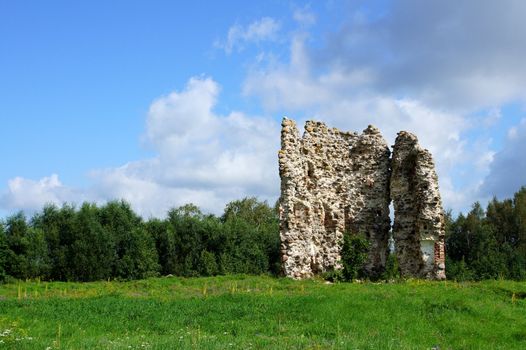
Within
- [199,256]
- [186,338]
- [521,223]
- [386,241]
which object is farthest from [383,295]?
[521,223]

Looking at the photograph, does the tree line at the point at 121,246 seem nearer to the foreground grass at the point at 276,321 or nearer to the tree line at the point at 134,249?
the tree line at the point at 134,249

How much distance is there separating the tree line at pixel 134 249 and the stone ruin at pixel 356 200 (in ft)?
24.2

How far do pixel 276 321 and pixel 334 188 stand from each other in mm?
15345

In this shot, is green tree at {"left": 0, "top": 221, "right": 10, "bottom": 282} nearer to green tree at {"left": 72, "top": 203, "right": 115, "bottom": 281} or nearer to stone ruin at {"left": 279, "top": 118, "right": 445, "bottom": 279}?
green tree at {"left": 72, "top": 203, "right": 115, "bottom": 281}

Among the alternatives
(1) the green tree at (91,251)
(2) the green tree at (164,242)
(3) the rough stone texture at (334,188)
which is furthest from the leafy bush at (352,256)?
(1) the green tree at (91,251)

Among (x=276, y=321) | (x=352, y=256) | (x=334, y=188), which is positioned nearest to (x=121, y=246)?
(x=334, y=188)

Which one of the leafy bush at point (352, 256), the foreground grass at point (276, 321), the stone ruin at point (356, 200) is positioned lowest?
the foreground grass at point (276, 321)

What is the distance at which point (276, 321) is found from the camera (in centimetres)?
1416

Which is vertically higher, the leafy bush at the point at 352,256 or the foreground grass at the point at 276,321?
the leafy bush at the point at 352,256

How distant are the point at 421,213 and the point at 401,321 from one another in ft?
41.7

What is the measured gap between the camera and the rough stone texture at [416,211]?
2634cm

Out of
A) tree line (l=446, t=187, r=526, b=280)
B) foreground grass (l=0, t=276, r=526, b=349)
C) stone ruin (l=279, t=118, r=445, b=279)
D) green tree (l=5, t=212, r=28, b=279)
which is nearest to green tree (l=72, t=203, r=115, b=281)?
green tree (l=5, t=212, r=28, b=279)

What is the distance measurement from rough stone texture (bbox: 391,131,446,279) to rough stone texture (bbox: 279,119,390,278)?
0.92 metres

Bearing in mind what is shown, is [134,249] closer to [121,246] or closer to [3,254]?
[121,246]
